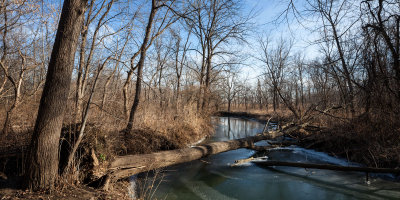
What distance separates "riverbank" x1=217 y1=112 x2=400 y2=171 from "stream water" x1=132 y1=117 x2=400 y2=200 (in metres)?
0.58

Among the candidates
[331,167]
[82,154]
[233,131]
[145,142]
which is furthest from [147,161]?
[233,131]

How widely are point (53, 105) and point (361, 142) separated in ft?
32.9

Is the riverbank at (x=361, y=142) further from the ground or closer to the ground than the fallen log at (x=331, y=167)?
further from the ground

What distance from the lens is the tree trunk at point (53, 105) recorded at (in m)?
3.31

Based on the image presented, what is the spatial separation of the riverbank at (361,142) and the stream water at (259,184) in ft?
1.90

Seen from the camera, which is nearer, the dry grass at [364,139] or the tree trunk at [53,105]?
the tree trunk at [53,105]

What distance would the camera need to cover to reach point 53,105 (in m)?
3.40

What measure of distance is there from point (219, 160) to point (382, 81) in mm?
6816

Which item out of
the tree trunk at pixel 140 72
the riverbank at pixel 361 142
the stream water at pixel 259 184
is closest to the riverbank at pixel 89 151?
the tree trunk at pixel 140 72

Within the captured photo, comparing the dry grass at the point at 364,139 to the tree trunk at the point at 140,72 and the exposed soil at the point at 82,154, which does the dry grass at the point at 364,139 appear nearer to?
the exposed soil at the point at 82,154

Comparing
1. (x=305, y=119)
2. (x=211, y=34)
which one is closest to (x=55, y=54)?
(x=305, y=119)

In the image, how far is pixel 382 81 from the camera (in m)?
7.34

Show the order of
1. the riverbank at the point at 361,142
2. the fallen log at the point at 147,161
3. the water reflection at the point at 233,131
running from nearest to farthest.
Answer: the fallen log at the point at 147,161 < the riverbank at the point at 361,142 < the water reflection at the point at 233,131

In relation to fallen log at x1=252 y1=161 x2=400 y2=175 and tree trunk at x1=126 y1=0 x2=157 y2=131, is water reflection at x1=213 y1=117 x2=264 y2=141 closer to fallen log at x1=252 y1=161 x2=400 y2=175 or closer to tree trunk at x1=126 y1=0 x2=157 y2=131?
fallen log at x1=252 y1=161 x2=400 y2=175
